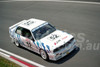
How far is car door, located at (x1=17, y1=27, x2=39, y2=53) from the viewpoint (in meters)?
12.1

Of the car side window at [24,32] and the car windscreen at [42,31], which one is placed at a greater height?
the car windscreen at [42,31]

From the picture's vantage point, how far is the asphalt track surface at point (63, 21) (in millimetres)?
11125

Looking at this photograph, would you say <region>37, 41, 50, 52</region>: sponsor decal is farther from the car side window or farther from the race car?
the car side window

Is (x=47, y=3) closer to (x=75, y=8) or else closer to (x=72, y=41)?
(x=75, y=8)

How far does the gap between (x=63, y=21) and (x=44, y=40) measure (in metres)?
5.95

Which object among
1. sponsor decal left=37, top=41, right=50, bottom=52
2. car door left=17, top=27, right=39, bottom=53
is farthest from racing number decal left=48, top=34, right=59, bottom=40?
car door left=17, top=27, right=39, bottom=53

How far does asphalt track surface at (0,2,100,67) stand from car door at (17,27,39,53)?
0.44 metres

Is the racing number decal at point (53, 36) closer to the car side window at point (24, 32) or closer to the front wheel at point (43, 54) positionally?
the front wheel at point (43, 54)

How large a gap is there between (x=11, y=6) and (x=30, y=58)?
15.0 metres

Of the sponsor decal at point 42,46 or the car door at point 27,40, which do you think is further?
the car door at point 27,40

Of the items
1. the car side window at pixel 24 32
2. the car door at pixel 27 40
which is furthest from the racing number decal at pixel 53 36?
the car side window at pixel 24 32

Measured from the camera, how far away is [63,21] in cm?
1717

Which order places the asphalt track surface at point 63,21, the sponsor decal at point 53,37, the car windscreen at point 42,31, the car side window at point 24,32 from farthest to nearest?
the car side window at point 24,32
the car windscreen at point 42,31
the sponsor decal at point 53,37
the asphalt track surface at point 63,21

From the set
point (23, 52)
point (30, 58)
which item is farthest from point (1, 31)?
point (30, 58)
